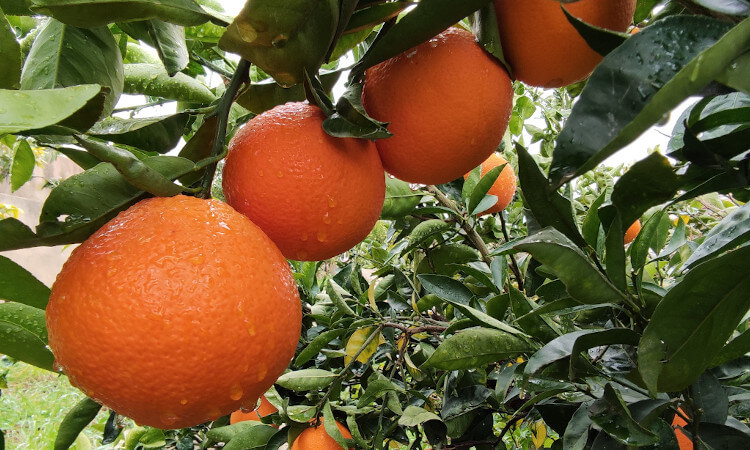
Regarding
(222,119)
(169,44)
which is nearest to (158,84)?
(169,44)

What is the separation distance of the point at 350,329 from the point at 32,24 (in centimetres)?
80

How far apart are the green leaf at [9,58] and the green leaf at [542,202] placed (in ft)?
1.52

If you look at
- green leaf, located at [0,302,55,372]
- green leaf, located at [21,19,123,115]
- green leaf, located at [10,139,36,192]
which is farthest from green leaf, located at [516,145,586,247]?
green leaf, located at [10,139,36,192]

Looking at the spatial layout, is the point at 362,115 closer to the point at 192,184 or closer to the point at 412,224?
the point at 192,184

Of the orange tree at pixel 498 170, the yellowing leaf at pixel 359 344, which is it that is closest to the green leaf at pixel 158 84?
the orange tree at pixel 498 170

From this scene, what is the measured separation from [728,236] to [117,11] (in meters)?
0.63

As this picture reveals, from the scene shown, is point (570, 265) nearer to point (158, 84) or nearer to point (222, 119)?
point (222, 119)

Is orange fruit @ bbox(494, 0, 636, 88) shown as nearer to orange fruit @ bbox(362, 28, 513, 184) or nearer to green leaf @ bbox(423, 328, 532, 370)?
orange fruit @ bbox(362, 28, 513, 184)

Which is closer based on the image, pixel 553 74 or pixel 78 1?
pixel 78 1

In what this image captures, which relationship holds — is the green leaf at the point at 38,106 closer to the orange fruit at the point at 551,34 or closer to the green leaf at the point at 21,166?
the orange fruit at the point at 551,34

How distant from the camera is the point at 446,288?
3.02 ft

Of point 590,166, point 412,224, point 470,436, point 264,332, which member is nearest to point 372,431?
point 470,436

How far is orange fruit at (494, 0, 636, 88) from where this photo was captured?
1.58 ft

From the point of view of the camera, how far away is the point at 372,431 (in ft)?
3.41
